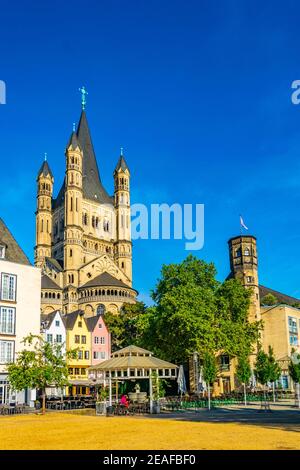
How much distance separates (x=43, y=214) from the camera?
13050cm

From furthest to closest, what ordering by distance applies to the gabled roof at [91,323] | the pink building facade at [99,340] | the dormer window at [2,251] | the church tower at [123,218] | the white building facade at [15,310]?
the church tower at [123,218] → the gabled roof at [91,323] → the pink building facade at [99,340] → the dormer window at [2,251] → the white building facade at [15,310]

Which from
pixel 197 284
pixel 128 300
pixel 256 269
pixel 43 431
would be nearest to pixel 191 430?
pixel 43 431

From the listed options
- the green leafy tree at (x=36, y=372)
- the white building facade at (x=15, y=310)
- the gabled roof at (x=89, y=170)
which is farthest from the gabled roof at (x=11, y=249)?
the gabled roof at (x=89, y=170)

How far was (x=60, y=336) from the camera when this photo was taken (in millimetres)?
69062

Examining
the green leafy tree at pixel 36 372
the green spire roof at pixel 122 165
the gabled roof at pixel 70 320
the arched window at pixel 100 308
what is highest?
the green spire roof at pixel 122 165

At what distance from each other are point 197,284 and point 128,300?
5083 cm

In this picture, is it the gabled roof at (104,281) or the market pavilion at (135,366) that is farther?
the gabled roof at (104,281)

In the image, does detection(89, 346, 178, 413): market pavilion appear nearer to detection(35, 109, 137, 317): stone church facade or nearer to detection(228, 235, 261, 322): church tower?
detection(228, 235, 261, 322): church tower

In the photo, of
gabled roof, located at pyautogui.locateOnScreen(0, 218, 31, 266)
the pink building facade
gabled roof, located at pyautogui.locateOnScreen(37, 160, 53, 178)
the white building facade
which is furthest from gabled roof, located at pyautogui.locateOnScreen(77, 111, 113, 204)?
the white building facade

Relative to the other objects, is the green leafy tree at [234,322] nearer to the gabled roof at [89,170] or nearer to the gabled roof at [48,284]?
the gabled roof at [48,284]

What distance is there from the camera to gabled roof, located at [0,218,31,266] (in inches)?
1849

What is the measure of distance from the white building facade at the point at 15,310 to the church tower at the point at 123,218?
79862 mm

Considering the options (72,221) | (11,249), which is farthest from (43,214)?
(11,249)

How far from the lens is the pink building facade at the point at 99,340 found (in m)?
76.6
